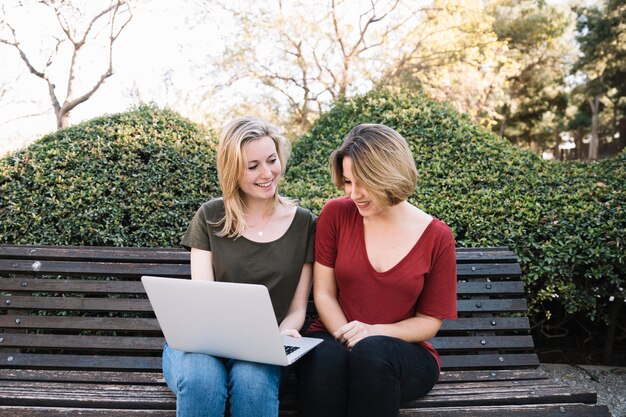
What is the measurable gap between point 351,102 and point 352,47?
9.78 metres

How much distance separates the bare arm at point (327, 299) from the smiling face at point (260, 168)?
0.40m

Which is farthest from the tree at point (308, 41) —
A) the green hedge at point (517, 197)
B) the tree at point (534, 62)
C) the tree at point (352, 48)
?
the green hedge at point (517, 197)

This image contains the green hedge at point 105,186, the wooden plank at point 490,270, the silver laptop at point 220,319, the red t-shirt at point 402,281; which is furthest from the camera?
the green hedge at point 105,186

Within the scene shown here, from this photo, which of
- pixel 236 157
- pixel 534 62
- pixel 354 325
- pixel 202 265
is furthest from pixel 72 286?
pixel 534 62

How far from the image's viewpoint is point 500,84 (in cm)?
1589

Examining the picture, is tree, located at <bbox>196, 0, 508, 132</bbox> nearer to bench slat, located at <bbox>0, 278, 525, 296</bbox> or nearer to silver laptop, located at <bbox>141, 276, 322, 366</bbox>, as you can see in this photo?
bench slat, located at <bbox>0, 278, 525, 296</bbox>

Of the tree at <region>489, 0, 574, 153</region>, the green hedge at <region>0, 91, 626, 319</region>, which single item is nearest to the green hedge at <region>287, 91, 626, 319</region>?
the green hedge at <region>0, 91, 626, 319</region>

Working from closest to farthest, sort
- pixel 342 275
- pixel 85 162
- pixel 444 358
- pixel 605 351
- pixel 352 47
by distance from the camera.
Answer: pixel 342 275
pixel 444 358
pixel 85 162
pixel 605 351
pixel 352 47

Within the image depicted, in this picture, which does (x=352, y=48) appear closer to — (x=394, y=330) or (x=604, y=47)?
(x=604, y=47)

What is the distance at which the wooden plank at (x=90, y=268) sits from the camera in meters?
2.97

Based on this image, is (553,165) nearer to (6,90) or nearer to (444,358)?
(444,358)

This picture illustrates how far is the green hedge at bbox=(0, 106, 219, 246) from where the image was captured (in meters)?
3.47

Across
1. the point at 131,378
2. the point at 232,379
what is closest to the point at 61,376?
the point at 131,378

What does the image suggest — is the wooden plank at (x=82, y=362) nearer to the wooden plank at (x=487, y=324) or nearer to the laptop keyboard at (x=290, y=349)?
the laptop keyboard at (x=290, y=349)
